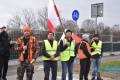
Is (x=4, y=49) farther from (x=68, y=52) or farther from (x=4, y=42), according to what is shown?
(x=68, y=52)

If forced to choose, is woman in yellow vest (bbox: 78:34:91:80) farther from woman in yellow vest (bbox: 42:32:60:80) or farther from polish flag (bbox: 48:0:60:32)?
woman in yellow vest (bbox: 42:32:60:80)

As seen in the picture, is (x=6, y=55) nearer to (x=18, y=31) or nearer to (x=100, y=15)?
(x=100, y=15)

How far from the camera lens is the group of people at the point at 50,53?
316 inches

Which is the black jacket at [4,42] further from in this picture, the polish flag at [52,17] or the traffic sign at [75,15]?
the traffic sign at [75,15]

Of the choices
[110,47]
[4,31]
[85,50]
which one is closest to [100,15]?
[85,50]

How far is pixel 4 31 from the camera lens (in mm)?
10875

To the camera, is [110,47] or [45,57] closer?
[45,57]

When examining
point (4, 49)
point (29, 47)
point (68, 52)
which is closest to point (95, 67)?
point (68, 52)

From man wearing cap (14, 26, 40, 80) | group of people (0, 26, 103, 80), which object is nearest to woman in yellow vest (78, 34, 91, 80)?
group of people (0, 26, 103, 80)

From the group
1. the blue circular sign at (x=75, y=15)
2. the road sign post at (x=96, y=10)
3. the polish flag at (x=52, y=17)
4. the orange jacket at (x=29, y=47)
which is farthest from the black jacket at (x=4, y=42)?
the blue circular sign at (x=75, y=15)

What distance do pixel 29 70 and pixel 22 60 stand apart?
0.33 metres

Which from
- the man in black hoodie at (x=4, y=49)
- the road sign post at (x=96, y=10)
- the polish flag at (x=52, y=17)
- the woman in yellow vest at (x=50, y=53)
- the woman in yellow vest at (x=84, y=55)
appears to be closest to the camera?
the woman in yellow vest at (x=50, y=53)

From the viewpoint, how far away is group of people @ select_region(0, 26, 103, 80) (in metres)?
8.03

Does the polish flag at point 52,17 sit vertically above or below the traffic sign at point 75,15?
below
